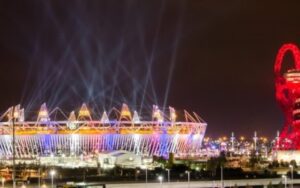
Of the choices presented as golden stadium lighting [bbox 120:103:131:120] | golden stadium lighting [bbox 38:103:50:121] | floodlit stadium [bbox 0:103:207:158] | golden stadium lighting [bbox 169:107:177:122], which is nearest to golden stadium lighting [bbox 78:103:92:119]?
floodlit stadium [bbox 0:103:207:158]

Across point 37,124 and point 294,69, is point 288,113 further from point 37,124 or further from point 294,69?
point 37,124

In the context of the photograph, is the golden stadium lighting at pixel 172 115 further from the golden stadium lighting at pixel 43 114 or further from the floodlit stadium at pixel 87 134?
the golden stadium lighting at pixel 43 114

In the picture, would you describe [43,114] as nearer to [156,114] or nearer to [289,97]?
[156,114]

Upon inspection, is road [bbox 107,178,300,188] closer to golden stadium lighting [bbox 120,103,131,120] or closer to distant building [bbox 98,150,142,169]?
distant building [bbox 98,150,142,169]

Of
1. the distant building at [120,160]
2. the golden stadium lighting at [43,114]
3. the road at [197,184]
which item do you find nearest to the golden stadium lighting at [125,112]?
the golden stadium lighting at [43,114]

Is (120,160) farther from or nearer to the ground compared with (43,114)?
nearer to the ground

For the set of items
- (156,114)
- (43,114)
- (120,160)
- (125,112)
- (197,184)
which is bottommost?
(197,184)

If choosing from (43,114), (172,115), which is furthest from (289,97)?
(43,114)
